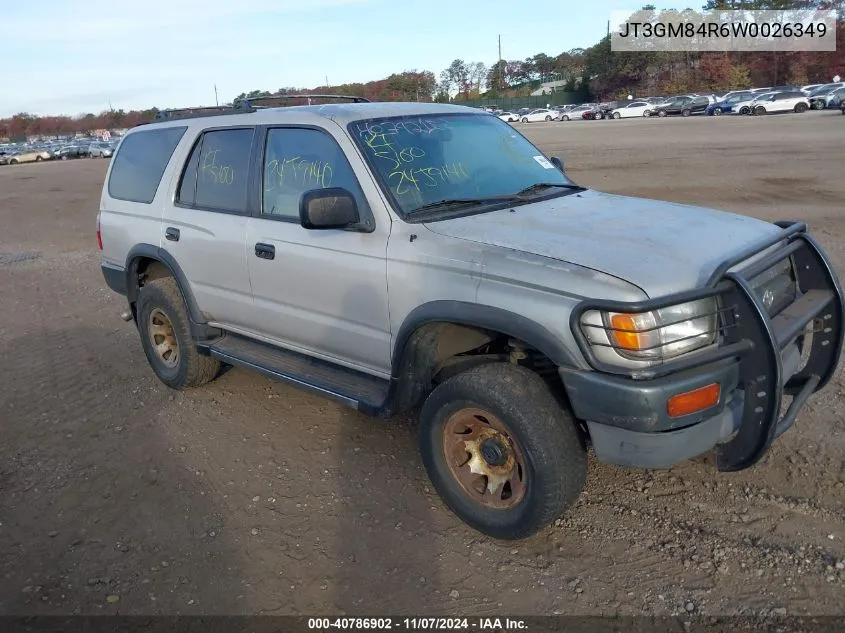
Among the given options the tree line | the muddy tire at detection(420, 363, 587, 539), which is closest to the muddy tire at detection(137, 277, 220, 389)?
the muddy tire at detection(420, 363, 587, 539)

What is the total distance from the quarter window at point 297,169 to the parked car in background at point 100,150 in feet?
183

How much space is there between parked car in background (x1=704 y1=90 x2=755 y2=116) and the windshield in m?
45.1

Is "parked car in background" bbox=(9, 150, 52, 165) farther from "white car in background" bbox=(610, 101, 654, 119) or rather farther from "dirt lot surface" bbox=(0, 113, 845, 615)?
"dirt lot surface" bbox=(0, 113, 845, 615)

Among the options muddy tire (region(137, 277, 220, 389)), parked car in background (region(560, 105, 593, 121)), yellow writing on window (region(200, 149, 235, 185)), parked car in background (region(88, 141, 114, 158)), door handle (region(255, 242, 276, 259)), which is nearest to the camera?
door handle (region(255, 242, 276, 259))

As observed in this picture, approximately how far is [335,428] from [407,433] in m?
0.50

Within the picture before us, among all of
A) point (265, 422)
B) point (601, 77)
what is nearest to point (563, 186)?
point (265, 422)

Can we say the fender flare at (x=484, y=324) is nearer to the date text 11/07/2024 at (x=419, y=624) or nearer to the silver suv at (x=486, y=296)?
the silver suv at (x=486, y=296)

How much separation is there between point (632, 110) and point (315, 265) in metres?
56.5

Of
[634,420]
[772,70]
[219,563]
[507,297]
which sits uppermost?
[772,70]

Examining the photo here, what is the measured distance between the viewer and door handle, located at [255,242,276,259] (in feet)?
14.0

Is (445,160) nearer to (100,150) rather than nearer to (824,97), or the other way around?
(824,97)

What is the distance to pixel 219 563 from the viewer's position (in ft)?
11.1

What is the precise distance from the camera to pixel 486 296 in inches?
125

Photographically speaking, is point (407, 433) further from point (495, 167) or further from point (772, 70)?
point (772, 70)
